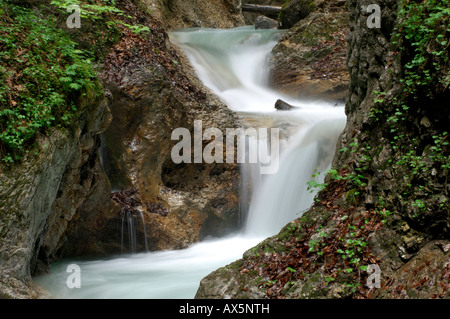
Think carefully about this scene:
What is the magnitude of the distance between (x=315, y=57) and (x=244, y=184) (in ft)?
19.3

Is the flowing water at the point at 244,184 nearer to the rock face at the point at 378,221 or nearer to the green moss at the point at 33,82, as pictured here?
the rock face at the point at 378,221

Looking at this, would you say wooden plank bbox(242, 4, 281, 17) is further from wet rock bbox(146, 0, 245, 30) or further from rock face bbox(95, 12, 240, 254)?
rock face bbox(95, 12, 240, 254)

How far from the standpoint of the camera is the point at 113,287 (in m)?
6.07

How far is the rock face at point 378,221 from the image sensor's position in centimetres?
349

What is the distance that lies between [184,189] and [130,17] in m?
4.18

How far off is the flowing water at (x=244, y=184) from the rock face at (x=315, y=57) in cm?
44

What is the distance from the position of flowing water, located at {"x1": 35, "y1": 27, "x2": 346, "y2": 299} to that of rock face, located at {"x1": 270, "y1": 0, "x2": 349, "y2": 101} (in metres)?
0.44

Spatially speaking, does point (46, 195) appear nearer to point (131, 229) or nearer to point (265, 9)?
point (131, 229)

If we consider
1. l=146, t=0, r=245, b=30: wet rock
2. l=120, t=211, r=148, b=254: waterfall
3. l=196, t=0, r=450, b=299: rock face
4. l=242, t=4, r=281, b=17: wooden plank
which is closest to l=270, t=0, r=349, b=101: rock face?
l=242, t=4, r=281, b=17: wooden plank

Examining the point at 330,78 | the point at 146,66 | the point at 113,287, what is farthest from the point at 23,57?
the point at 330,78

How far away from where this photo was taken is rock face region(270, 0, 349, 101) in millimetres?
12020

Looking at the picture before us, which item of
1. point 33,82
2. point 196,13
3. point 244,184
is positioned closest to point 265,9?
point 196,13

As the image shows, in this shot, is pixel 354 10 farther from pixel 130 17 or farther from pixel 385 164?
pixel 130 17

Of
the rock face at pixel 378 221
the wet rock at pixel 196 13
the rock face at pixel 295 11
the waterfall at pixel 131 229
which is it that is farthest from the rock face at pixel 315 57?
the waterfall at pixel 131 229
